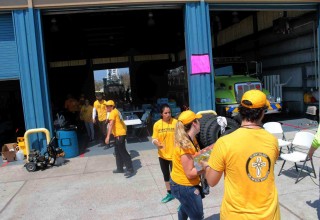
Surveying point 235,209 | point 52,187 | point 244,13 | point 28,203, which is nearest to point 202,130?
point 52,187

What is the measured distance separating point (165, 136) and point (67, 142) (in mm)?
4721

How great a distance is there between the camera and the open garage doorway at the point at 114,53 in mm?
18953

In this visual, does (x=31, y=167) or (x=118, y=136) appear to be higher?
(x=118, y=136)

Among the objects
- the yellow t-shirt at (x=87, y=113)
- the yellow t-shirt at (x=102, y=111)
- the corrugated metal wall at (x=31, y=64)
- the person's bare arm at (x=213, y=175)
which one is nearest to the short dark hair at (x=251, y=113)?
the person's bare arm at (x=213, y=175)

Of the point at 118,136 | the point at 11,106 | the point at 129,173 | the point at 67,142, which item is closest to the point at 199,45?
the point at 118,136

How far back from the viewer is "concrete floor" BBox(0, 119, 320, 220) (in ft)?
16.2

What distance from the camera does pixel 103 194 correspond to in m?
5.89

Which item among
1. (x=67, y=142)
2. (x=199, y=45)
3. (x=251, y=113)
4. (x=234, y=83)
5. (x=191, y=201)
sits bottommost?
(x=67, y=142)

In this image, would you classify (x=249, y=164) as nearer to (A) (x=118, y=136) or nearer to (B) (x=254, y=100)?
(B) (x=254, y=100)

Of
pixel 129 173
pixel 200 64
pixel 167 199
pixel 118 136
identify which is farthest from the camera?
pixel 200 64

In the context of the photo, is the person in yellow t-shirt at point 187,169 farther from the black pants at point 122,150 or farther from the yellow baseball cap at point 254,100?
the black pants at point 122,150

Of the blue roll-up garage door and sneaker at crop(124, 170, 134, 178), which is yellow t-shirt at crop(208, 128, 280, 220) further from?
the blue roll-up garage door

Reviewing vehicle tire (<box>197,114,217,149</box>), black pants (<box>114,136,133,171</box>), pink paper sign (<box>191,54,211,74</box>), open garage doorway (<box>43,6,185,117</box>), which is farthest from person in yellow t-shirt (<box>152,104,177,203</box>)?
open garage doorway (<box>43,6,185,117</box>)

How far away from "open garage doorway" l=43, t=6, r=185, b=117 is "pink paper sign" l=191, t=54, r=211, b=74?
8.20m
